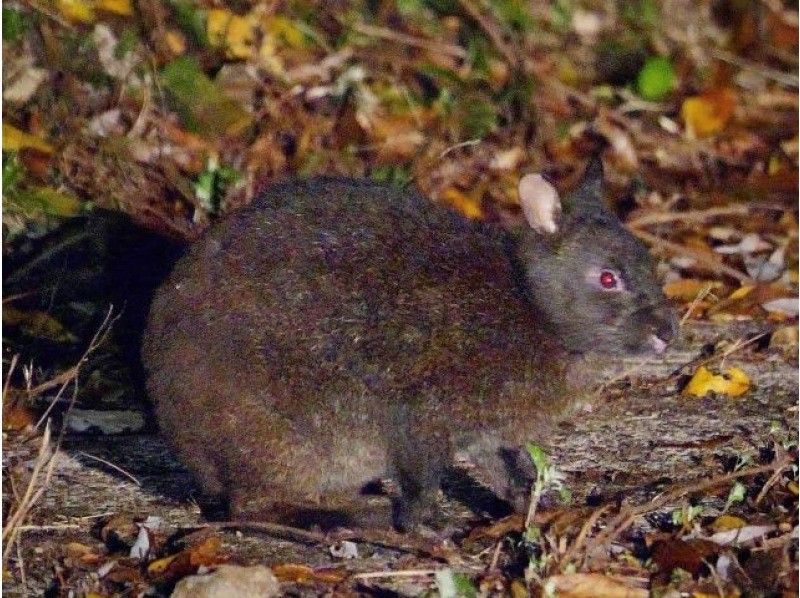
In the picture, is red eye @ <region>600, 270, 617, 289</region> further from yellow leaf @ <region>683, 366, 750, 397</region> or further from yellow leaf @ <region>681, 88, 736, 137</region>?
yellow leaf @ <region>681, 88, 736, 137</region>

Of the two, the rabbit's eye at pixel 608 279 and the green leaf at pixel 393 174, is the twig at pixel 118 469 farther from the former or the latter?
the green leaf at pixel 393 174

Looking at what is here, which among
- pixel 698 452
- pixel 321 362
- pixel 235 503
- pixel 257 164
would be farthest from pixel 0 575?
pixel 257 164

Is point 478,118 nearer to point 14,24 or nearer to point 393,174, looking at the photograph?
point 393,174

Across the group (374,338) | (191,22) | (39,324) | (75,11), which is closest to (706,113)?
(191,22)

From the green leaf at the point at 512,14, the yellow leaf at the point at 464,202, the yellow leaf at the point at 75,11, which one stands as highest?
the yellow leaf at the point at 75,11

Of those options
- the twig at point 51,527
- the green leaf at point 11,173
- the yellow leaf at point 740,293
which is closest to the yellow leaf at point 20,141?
the green leaf at point 11,173

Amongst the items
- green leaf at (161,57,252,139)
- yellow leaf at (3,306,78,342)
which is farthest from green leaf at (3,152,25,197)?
green leaf at (161,57,252,139)
